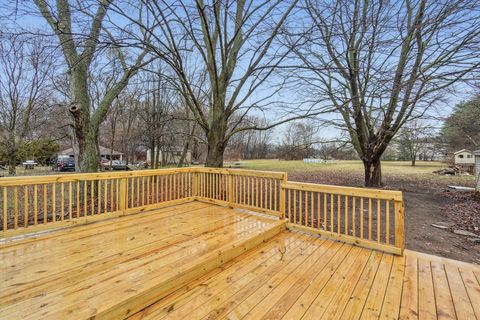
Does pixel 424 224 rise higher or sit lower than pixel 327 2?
lower

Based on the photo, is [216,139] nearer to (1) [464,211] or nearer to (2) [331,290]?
(2) [331,290]

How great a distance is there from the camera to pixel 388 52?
5980 mm

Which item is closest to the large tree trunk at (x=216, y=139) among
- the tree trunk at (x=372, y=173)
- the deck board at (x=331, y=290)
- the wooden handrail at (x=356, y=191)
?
the wooden handrail at (x=356, y=191)

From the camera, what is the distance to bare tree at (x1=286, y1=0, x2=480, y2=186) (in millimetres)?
5000

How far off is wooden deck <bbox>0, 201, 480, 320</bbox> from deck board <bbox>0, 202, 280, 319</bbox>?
1cm

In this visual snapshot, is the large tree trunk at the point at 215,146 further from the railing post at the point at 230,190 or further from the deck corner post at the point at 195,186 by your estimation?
the railing post at the point at 230,190

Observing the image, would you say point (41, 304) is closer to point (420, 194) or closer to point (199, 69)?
point (199, 69)

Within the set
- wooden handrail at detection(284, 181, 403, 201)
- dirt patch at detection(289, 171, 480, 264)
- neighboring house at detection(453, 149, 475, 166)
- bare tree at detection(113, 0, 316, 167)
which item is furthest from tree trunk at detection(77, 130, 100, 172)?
neighboring house at detection(453, 149, 475, 166)

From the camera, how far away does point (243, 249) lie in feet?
9.61

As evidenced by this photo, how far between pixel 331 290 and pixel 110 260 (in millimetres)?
2292

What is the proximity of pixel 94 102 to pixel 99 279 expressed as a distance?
44.7ft

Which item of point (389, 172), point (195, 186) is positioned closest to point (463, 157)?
point (389, 172)

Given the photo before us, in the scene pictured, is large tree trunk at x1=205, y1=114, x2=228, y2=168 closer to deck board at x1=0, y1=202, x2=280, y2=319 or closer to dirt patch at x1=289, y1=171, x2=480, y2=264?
deck board at x1=0, y1=202, x2=280, y2=319

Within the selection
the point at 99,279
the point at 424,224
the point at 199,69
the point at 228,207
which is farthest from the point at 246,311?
the point at 199,69
